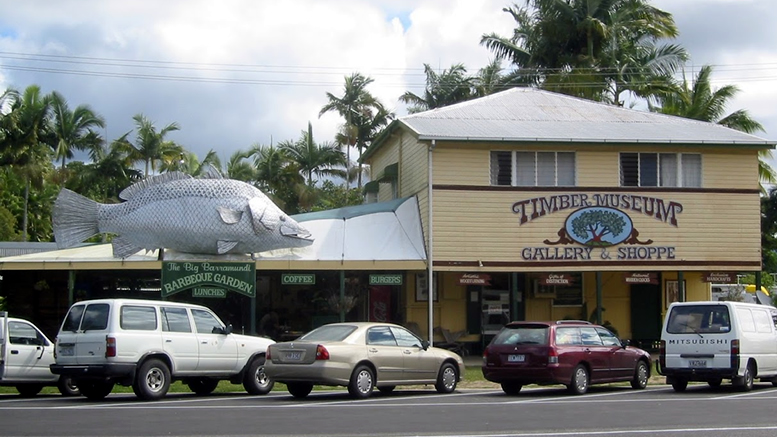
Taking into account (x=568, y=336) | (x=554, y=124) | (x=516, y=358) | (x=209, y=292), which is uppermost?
(x=554, y=124)

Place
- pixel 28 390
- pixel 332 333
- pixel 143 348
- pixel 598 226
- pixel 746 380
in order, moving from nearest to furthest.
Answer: pixel 143 348 → pixel 332 333 → pixel 28 390 → pixel 746 380 → pixel 598 226

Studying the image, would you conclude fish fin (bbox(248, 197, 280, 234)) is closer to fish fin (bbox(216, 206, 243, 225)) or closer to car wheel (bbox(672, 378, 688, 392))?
fish fin (bbox(216, 206, 243, 225))

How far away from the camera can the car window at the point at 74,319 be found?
17.0 metres

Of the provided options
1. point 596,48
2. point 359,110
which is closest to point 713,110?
point 596,48

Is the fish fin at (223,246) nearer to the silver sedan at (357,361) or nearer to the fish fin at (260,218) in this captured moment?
the fish fin at (260,218)

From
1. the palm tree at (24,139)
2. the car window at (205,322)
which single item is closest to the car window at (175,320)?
the car window at (205,322)

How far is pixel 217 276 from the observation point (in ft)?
82.6

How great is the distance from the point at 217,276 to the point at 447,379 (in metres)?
8.22

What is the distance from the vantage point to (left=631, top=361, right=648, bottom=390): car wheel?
→ 19.6 meters

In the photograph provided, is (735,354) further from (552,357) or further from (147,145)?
(147,145)

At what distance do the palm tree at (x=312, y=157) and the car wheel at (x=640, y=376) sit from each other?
36826 mm

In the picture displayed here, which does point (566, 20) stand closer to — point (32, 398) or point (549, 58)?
point (549, 58)

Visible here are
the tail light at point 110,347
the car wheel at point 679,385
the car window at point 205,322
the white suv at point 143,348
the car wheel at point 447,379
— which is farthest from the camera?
the car wheel at point 679,385

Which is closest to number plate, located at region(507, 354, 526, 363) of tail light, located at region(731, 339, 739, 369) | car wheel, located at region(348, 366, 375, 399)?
car wheel, located at region(348, 366, 375, 399)
